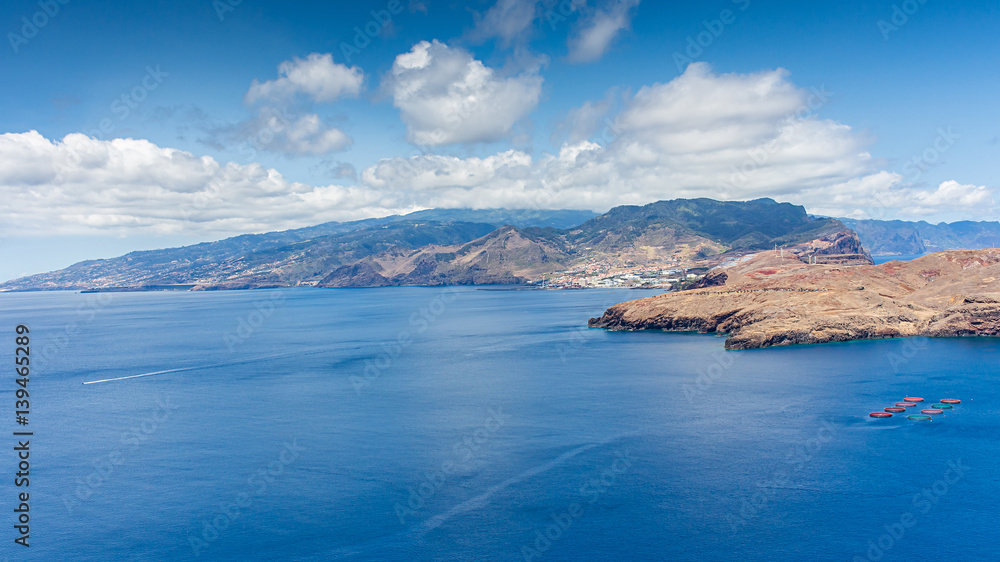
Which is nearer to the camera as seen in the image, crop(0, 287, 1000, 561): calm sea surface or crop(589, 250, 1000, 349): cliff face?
crop(0, 287, 1000, 561): calm sea surface

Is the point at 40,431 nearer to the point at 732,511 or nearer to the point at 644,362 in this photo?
the point at 732,511

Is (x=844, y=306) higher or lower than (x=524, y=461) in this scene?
higher

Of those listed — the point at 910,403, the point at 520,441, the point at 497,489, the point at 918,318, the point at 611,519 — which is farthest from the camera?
the point at 918,318

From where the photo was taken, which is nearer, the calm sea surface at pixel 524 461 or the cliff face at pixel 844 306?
the calm sea surface at pixel 524 461

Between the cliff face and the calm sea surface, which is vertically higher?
the cliff face

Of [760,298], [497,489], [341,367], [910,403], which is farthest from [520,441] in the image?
[760,298]
